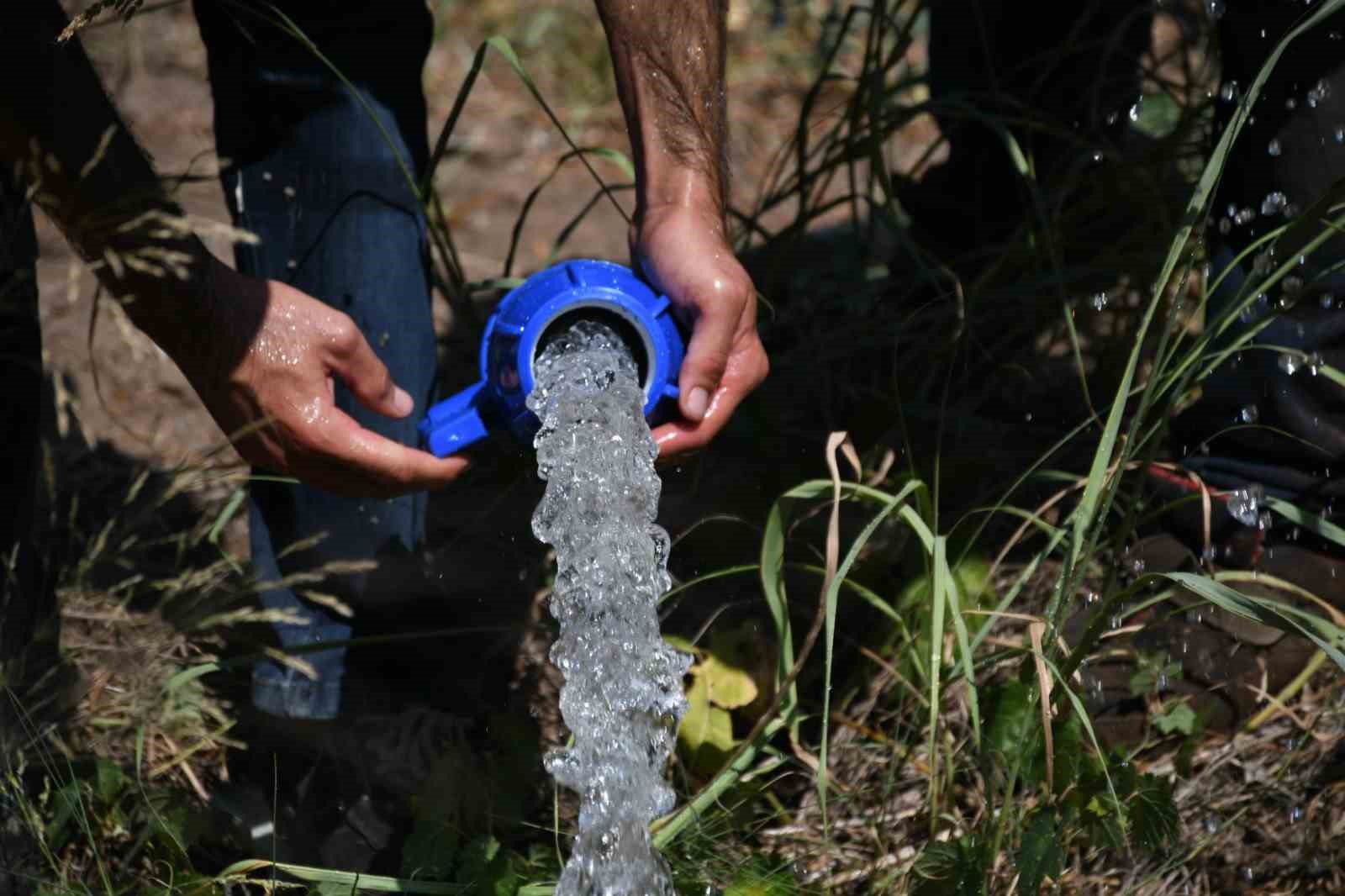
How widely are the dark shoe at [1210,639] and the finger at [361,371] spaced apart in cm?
76

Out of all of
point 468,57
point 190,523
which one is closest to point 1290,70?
point 190,523

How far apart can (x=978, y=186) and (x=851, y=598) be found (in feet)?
2.49

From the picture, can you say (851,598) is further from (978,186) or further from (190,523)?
(190,523)

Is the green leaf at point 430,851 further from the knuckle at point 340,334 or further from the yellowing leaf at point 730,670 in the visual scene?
the knuckle at point 340,334

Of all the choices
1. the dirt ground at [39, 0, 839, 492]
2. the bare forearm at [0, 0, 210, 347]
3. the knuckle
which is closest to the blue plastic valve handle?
the knuckle

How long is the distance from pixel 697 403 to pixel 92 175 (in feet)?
1.89

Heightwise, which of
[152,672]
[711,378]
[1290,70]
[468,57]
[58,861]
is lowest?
[58,861]

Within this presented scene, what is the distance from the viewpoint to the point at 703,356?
1.33 meters

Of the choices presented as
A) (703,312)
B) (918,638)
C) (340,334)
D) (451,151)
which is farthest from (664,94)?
(451,151)

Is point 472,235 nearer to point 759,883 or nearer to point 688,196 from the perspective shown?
point 688,196

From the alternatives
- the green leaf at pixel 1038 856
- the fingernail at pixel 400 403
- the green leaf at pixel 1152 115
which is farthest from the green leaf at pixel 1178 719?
the green leaf at pixel 1152 115

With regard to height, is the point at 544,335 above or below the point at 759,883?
above

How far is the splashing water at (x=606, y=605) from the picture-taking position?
4.37 feet

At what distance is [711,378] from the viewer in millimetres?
1354
